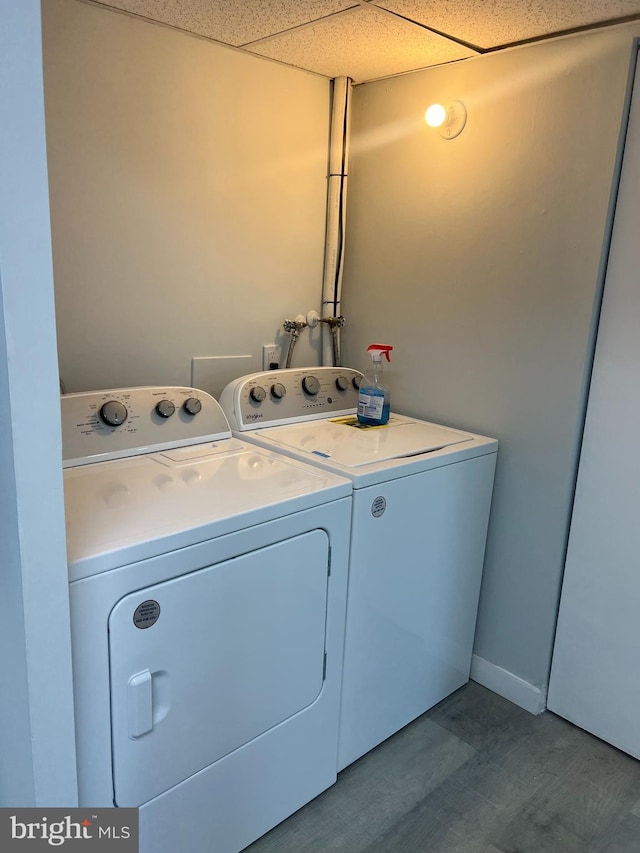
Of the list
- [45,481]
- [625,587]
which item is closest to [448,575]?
[625,587]

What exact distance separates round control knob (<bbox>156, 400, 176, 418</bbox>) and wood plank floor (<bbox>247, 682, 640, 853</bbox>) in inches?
44.2

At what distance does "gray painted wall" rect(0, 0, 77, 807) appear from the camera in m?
0.85

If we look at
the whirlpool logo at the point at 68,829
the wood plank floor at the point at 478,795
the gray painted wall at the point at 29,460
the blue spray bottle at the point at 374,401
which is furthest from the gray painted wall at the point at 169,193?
the wood plank floor at the point at 478,795

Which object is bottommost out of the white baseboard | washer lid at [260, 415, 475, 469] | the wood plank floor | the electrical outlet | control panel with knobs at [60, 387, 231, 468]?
the wood plank floor

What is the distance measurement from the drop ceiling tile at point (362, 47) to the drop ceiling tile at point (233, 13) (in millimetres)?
64

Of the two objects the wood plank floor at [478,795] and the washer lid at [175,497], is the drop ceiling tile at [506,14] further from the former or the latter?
the wood plank floor at [478,795]

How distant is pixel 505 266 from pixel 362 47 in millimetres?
800

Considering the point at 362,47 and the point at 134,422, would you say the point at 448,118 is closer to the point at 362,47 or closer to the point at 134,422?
the point at 362,47

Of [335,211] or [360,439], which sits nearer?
[360,439]

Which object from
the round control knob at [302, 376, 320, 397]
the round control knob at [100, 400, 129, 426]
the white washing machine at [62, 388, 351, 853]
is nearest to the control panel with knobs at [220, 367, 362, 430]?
the round control knob at [302, 376, 320, 397]

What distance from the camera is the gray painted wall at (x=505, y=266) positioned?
1804 mm

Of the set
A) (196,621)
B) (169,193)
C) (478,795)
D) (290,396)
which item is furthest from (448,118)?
(478,795)

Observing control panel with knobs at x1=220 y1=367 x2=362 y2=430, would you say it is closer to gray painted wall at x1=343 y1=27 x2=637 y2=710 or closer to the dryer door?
gray painted wall at x1=343 y1=27 x2=637 y2=710

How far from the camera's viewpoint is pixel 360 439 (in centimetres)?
195
